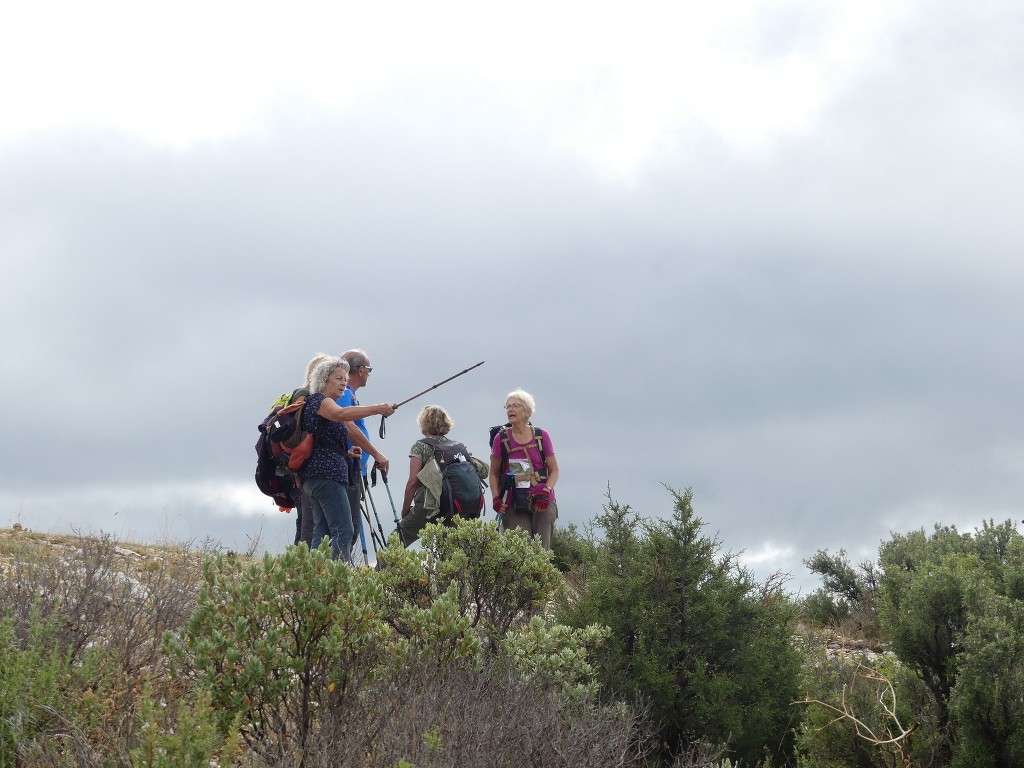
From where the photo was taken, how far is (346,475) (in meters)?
9.34

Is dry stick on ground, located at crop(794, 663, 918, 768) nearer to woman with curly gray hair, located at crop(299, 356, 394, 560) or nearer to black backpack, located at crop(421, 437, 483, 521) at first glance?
woman with curly gray hair, located at crop(299, 356, 394, 560)

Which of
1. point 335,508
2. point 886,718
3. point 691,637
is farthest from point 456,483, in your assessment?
point 886,718

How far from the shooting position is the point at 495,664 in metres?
6.09

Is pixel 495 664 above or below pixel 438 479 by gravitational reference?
below

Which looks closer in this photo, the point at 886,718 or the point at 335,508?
the point at 886,718

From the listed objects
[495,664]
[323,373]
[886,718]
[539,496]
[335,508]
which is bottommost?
[886,718]

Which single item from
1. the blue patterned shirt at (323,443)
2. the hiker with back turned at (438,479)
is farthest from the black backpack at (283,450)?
the hiker with back turned at (438,479)

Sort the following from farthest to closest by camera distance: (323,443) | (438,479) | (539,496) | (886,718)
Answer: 1. (438,479)
2. (539,496)
3. (323,443)
4. (886,718)

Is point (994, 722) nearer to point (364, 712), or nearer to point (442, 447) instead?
point (364, 712)

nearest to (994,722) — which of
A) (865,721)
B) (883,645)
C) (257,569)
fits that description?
(865,721)

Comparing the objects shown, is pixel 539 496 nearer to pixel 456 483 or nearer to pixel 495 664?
pixel 456 483

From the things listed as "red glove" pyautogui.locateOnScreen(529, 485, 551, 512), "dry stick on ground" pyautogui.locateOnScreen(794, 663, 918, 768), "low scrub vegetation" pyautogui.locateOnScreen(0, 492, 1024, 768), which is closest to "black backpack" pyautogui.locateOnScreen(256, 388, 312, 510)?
"low scrub vegetation" pyautogui.locateOnScreen(0, 492, 1024, 768)

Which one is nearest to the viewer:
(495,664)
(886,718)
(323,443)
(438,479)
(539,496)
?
(495,664)

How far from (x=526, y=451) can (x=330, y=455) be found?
2.31m
